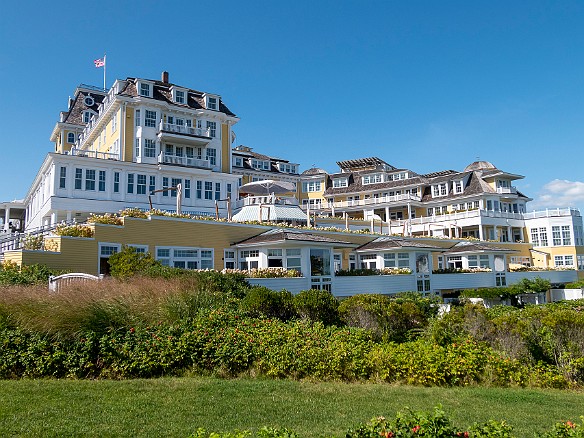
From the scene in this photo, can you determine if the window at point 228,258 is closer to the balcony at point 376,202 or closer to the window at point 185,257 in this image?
the window at point 185,257

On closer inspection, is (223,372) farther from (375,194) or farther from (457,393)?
(375,194)

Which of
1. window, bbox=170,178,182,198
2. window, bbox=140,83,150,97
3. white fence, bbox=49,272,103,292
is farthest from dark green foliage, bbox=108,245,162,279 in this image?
window, bbox=140,83,150,97

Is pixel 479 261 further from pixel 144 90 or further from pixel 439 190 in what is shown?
pixel 144 90

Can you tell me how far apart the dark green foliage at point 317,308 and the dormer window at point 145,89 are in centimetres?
2859

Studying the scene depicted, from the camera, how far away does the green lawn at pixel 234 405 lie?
6422mm

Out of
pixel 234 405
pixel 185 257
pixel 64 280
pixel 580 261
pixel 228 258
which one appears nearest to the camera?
pixel 234 405

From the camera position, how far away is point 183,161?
121ft

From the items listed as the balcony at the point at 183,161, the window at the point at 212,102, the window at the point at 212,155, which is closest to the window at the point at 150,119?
the balcony at the point at 183,161

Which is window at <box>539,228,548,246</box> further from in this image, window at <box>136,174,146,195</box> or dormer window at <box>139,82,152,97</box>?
dormer window at <box>139,82,152,97</box>

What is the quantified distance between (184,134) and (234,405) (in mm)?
32335

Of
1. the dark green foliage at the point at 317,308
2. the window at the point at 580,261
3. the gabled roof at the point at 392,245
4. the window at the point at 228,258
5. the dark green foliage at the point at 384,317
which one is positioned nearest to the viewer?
the dark green foliage at the point at 384,317

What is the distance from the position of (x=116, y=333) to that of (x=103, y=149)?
34624mm

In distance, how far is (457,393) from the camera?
856 centimetres

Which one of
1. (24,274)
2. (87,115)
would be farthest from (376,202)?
(24,274)
